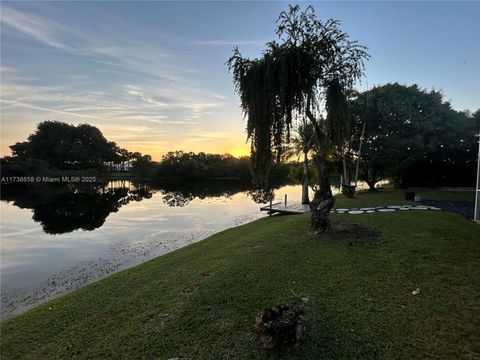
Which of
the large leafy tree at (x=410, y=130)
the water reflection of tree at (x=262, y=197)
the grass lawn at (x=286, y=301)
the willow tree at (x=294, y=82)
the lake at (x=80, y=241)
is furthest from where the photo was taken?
the water reflection of tree at (x=262, y=197)

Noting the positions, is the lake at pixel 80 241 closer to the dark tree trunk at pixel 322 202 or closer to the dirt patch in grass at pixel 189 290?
the dirt patch in grass at pixel 189 290

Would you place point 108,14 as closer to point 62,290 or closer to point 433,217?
point 62,290

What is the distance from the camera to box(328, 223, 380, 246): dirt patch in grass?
23.9ft

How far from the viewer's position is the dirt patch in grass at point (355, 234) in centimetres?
727

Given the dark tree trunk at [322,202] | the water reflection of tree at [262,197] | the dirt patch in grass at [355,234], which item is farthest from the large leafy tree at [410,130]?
the dark tree trunk at [322,202]

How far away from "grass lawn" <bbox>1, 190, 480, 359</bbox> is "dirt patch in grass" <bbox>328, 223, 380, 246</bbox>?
244mm

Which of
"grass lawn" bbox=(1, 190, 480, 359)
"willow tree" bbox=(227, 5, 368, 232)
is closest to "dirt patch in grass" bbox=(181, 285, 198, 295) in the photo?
"grass lawn" bbox=(1, 190, 480, 359)

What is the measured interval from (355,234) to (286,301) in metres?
4.17

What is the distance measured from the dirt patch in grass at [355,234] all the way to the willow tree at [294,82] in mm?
785

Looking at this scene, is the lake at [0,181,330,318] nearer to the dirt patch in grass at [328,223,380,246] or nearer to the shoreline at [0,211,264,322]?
the shoreline at [0,211,264,322]

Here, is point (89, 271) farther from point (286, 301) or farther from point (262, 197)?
point (262, 197)

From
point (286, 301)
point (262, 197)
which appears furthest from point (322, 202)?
point (262, 197)

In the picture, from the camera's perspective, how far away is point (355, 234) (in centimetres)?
791

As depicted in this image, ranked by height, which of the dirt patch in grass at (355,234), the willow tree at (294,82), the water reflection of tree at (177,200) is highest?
the willow tree at (294,82)
